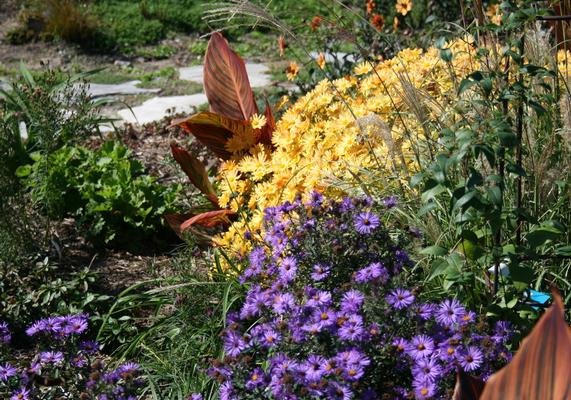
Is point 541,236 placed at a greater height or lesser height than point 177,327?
greater

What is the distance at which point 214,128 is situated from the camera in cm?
460

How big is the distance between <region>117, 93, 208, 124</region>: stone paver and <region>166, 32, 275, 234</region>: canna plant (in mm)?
2027

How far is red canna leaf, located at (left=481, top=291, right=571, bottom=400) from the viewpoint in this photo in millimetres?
1648

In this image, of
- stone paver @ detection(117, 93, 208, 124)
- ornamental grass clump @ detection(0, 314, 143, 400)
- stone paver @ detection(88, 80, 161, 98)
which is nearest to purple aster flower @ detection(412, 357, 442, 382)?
ornamental grass clump @ detection(0, 314, 143, 400)

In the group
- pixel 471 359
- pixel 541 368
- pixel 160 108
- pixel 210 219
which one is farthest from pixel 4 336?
pixel 160 108

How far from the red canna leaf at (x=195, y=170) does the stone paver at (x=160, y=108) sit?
2.27 m

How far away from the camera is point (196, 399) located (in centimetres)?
255

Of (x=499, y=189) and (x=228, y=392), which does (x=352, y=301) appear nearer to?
(x=228, y=392)

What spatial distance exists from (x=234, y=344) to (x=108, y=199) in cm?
235

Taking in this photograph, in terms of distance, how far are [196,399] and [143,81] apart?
6199 mm

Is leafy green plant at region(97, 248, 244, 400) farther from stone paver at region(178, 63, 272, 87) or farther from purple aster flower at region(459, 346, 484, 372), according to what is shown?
stone paver at region(178, 63, 272, 87)

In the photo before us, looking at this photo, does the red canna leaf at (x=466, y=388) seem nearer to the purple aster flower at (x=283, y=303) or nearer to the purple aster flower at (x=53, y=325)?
the purple aster flower at (x=283, y=303)

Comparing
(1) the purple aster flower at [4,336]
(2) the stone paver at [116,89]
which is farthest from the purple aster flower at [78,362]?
(2) the stone paver at [116,89]

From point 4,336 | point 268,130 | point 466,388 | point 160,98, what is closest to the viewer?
point 466,388
